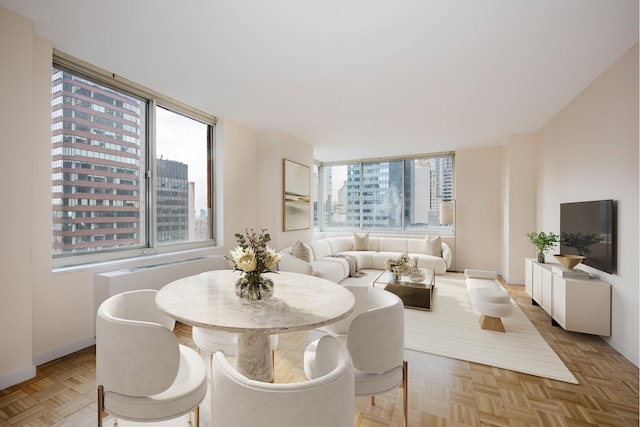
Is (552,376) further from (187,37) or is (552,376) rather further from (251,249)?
(187,37)

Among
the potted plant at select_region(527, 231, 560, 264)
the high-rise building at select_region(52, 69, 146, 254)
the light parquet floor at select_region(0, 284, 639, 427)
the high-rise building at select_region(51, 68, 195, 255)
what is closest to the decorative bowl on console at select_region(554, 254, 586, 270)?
the potted plant at select_region(527, 231, 560, 264)

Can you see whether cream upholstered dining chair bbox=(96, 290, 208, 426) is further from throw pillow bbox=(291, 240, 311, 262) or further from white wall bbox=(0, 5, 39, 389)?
throw pillow bbox=(291, 240, 311, 262)

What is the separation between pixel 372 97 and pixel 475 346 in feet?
9.71

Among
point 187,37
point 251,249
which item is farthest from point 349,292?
point 187,37

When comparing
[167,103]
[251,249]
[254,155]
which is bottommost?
[251,249]

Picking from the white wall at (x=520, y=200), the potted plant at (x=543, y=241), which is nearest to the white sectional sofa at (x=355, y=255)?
the white wall at (x=520, y=200)

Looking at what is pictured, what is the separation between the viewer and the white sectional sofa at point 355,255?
4469mm

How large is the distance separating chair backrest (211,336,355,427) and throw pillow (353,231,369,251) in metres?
5.69

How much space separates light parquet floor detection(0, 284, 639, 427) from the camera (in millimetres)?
1771

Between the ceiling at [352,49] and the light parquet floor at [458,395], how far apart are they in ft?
8.90

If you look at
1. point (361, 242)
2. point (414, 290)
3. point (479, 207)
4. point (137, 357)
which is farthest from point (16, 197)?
point (479, 207)

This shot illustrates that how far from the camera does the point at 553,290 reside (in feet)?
10.4

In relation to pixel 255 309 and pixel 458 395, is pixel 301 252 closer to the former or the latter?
pixel 458 395

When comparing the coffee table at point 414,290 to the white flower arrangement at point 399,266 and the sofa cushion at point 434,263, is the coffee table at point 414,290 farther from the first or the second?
the sofa cushion at point 434,263
